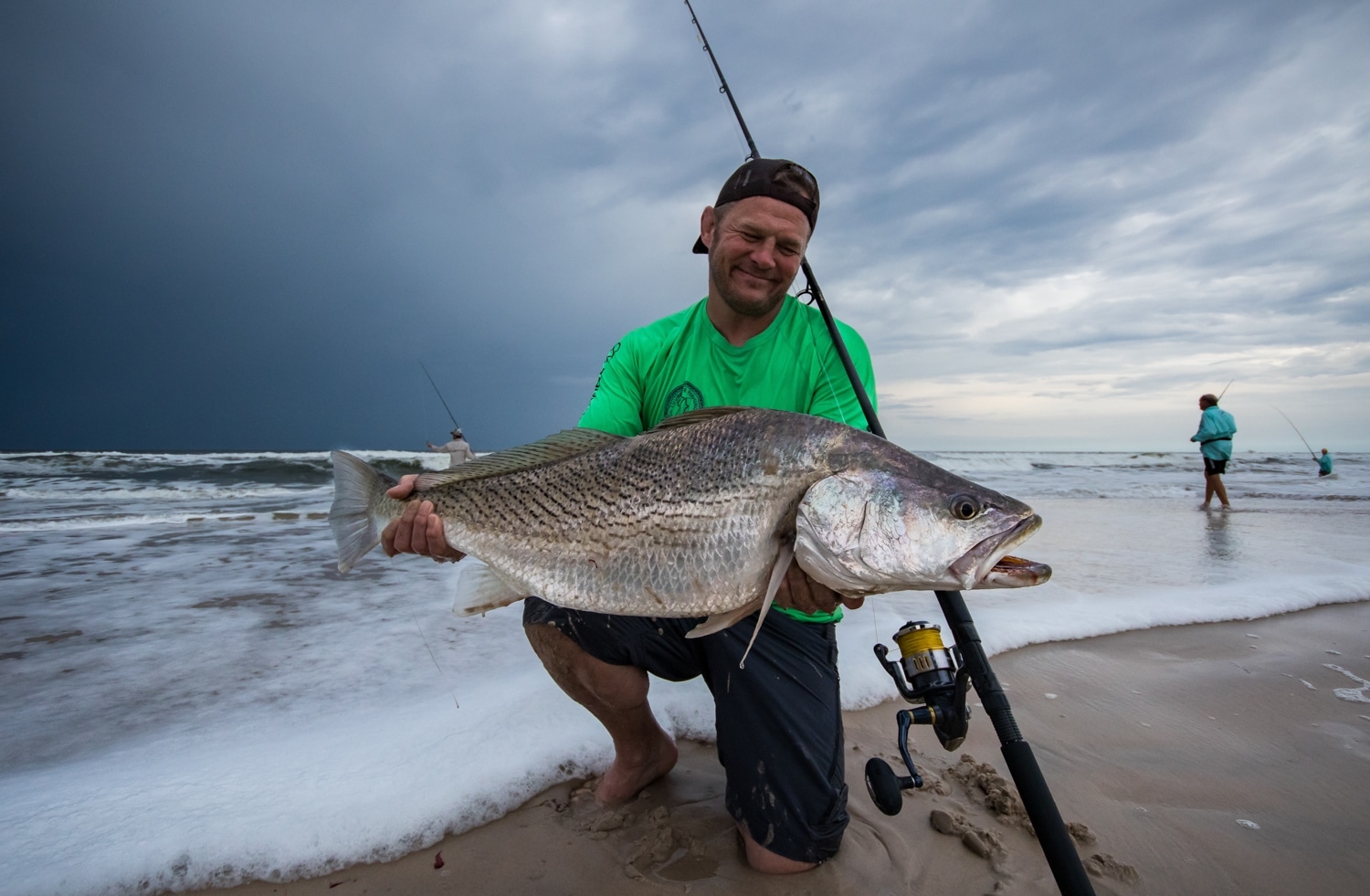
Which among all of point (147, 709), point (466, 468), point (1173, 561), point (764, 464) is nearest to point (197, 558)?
point (147, 709)

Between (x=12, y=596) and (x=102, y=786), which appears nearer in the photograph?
(x=102, y=786)

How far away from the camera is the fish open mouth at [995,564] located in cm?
180

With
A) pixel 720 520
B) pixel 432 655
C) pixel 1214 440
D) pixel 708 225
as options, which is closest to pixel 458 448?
pixel 432 655

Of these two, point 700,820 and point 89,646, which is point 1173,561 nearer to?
point 700,820

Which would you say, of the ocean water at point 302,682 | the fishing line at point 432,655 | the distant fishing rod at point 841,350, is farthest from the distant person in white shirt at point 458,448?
the distant fishing rod at point 841,350

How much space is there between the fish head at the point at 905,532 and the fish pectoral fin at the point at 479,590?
3.80 ft

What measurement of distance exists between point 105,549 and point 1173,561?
1186 centimetres

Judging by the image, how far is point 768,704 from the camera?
7.77 feet

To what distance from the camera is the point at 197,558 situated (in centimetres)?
692

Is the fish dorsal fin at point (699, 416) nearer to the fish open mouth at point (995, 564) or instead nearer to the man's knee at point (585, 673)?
the fish open mouth at point (995, 564)

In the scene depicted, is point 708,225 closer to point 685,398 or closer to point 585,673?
point 685,398

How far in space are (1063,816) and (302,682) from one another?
3843mm

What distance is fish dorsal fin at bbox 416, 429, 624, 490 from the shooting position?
2438 mm

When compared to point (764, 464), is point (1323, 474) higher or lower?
lower
